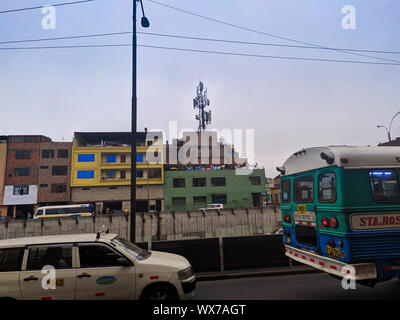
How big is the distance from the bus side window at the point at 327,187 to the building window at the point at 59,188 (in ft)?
152

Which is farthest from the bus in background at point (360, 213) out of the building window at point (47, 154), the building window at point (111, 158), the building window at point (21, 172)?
the building window at point (21, 172)

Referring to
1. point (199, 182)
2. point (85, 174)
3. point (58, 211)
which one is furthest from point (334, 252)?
point (85, 174)

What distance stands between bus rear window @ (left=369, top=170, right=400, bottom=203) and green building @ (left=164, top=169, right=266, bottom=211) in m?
41.4

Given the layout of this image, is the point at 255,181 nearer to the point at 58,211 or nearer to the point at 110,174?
the point at 110,174

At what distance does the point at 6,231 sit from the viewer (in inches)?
595

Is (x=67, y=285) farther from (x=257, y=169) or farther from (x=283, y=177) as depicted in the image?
(x=257, y=169)

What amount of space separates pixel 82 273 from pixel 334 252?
16.0 ft

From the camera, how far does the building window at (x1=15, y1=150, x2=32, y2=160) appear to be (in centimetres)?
4317

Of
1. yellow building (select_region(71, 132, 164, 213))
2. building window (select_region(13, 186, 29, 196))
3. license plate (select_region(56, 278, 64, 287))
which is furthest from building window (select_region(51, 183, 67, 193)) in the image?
license plate (select_region(56, 278, 64, 287))

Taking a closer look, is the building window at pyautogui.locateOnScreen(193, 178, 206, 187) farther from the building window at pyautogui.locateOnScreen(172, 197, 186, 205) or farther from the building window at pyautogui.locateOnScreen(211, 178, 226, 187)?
the building window at pyautogui.locateOnScreen(172, 197, 186, 205)

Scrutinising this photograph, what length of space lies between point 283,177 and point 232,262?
11.4 ft
